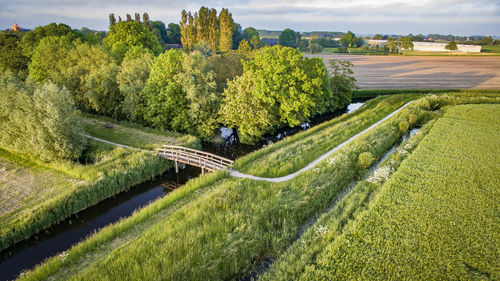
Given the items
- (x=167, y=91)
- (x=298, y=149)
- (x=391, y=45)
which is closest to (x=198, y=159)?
(x=298, y=149)

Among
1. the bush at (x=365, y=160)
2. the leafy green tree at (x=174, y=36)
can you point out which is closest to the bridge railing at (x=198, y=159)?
the bush at (x=365, y=160)

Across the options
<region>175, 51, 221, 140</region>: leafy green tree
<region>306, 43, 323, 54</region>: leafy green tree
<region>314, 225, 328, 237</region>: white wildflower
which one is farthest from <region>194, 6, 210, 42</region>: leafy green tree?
<region>306, 43, 323, 54</region>: leafy green tree

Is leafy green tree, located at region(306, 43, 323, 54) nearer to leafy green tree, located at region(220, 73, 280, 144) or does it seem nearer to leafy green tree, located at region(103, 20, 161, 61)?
leafy green tree, located at region(103, 20, 161, 61)

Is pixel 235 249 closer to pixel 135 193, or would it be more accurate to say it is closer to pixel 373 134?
pixel 135 193

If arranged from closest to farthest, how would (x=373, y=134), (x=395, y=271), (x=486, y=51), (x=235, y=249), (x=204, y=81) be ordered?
(x=395, y=271), (x=235, y=249), (x=373, y=134), (x=204, y=81), (x=486, y=51)

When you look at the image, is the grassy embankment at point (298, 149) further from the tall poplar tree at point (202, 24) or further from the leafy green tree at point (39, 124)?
the tall poplar tree at point (202, 24)

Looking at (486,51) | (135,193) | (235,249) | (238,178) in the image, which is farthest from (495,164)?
(486,51)

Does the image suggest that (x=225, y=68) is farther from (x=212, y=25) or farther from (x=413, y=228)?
(x=212, y=25)
